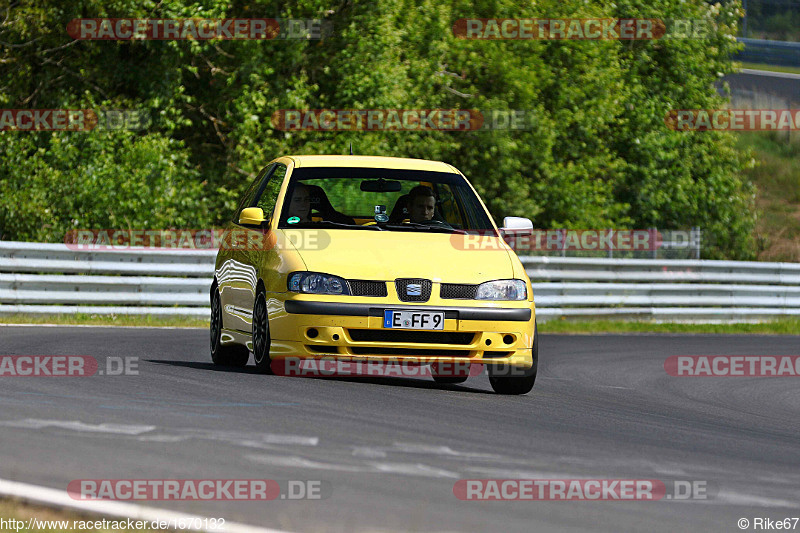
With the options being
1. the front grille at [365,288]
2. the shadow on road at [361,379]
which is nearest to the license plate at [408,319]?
the front grille at [365,288]

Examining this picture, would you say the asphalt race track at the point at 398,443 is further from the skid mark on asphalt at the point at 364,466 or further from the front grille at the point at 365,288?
the front grille at the point at 365,288

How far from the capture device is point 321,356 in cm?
952

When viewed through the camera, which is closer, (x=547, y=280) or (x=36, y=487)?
(x=36, y=487)

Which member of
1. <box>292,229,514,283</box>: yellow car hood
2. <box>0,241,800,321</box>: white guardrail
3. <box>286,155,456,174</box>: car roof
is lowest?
<box>0,241,800,321</box>: white guardrail

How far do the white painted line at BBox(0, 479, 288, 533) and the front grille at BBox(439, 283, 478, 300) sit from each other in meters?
4.51

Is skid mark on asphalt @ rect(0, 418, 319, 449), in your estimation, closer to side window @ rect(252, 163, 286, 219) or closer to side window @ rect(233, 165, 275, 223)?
side window @ rect(252, 163, 286, 219)

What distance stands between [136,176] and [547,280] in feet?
22.3

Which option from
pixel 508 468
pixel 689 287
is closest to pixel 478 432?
pixel 508 468

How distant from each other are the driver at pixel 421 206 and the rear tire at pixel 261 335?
5.07 ft

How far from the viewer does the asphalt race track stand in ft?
17.6

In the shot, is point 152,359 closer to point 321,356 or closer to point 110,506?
point 321,356

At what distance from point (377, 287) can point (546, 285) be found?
12.4 meters

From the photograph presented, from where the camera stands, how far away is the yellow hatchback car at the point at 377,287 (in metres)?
9.44

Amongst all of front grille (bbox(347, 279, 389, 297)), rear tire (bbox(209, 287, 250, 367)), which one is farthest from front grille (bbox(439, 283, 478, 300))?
rear tire (bbox(209, 287, 250, 367))
